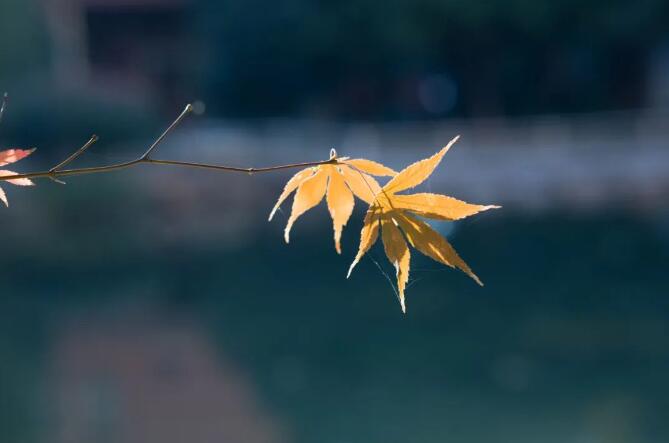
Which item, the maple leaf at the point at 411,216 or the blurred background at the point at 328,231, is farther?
the blurred background at the point at 328,231

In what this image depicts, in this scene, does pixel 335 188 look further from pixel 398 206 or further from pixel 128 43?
pixel 128 43

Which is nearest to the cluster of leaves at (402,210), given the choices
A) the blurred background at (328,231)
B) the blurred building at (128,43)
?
the blurred background at (328,231)

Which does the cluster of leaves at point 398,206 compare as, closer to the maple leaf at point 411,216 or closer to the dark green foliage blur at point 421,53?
the maple leaf at point 411,216

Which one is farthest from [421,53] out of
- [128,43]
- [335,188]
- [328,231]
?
[335,188]

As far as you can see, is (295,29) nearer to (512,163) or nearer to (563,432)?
(512,163)

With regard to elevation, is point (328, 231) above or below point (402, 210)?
below

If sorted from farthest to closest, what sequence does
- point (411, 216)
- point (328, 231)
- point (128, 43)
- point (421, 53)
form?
1. point (128, 43)
2. point (421, 53)
3. point (328, 231)
4. point (411, 216)

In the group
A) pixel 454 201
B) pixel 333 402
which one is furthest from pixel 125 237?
pixel 454 201
